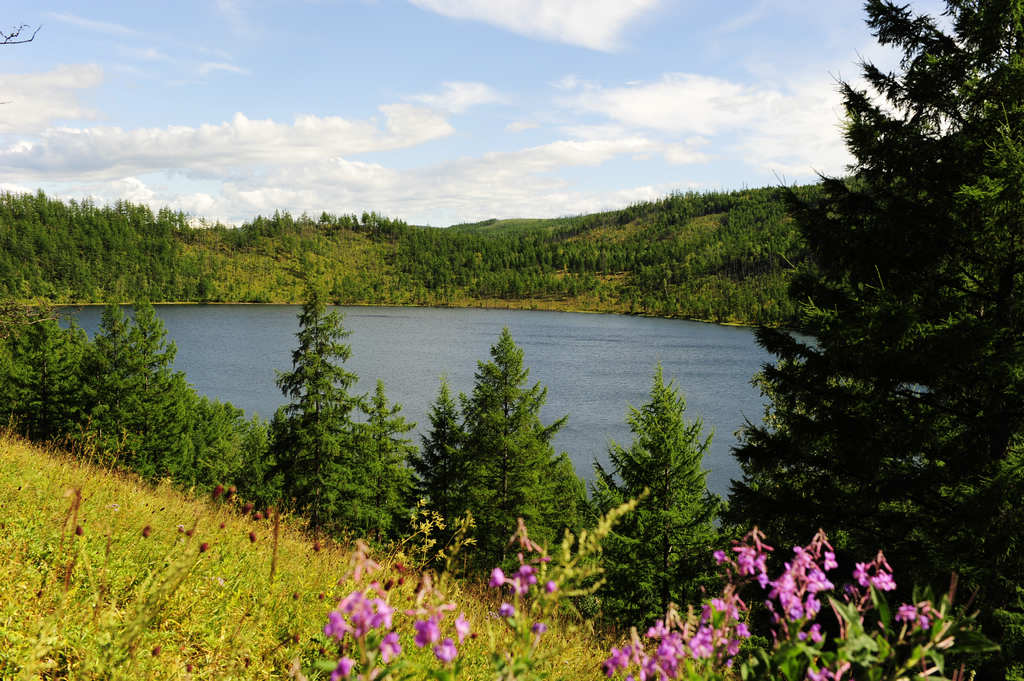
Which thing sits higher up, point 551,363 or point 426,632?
point 426,632

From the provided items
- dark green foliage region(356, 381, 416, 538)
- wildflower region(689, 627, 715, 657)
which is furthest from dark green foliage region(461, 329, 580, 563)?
wildflower region(689, 627, 715, 657)

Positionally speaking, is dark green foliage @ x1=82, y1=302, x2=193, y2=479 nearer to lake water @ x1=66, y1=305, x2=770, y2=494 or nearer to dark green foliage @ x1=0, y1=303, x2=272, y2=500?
dark green foliage @ x1=0, y1=303, x2=272, y2=500

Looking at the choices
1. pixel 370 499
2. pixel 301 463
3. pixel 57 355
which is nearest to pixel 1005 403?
pixel 301 463

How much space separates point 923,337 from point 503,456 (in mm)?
17224

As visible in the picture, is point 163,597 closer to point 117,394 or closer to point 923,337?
point 923,337

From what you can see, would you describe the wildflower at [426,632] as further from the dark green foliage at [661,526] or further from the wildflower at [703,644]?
the dark green foliage at [661,526]

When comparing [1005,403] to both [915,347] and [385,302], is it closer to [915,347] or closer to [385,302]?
[915,347]

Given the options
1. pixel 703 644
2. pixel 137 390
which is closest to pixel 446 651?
pixel 703 644

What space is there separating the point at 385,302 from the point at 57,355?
557 ft

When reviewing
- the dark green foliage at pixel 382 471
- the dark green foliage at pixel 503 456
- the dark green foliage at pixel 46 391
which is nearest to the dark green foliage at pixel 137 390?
the dark green foliage at pixel 46 391

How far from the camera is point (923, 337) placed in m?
5.89

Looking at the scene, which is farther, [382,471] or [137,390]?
[137,390]

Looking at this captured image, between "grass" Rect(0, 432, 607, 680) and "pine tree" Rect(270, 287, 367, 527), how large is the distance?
17.6 meters

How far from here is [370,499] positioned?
92.6ft
